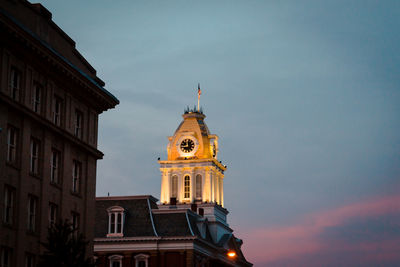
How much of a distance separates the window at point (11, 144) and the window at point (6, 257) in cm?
467

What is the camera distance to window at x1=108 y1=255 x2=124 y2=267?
297 ft

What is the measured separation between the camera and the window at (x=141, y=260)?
9075cm

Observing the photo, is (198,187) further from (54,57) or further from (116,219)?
(54,57)

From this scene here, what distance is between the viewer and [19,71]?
4694 centimetres

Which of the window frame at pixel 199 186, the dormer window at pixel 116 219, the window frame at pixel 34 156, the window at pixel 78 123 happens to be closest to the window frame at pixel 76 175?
the window at pixel 78 123

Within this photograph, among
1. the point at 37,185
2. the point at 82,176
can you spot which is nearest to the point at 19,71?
the point at 37,185

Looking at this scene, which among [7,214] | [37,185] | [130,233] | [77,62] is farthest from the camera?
[130,233]

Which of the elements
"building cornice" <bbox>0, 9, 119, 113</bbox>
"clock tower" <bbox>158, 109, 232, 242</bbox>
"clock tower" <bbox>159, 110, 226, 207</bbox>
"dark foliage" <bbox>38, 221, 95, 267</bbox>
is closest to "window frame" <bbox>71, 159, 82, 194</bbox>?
"building cornice" <bbox>0, 9, 119, 113</bbox>

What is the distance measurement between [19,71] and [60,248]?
10.8 metres

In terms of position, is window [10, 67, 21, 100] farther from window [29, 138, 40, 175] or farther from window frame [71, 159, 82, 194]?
window frame [71, 159, 82, 194]

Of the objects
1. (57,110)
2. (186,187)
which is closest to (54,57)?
(57,110)

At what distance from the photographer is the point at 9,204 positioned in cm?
4538

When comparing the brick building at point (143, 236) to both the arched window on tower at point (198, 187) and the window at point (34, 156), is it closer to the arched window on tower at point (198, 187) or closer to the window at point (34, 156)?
the arched window on tower at point (198, 187)

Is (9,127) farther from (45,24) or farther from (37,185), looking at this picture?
(45,24)
